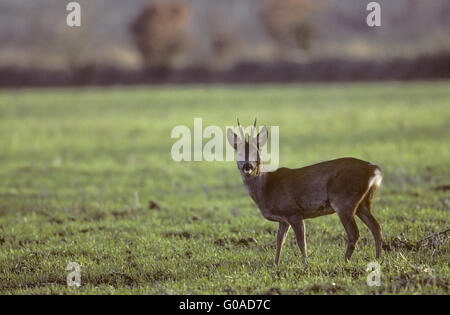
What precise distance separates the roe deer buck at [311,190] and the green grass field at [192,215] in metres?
0.60

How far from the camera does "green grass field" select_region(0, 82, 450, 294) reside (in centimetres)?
726

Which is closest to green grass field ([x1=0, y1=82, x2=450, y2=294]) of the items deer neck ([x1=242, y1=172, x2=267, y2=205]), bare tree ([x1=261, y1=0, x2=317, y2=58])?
deer neck ([x1=242, y1=172, x2=267, y2=205])

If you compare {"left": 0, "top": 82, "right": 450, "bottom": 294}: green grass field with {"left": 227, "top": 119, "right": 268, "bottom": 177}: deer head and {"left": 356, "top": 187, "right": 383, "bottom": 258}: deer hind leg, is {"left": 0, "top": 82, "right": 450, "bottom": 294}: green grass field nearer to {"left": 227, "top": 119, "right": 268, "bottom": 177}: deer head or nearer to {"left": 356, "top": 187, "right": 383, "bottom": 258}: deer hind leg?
{"left": 356, "top": 187, "right": 383, "bottom": 258}: deer hind leg

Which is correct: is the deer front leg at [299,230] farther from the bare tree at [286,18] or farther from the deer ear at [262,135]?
the bare tree at [286,18]

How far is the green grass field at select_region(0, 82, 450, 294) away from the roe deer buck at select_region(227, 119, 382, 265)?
0.60m

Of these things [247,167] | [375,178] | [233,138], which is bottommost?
[375,178]

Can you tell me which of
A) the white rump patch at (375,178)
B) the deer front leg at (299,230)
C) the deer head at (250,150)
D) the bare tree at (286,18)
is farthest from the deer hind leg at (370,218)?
the bare tree at (286,18)

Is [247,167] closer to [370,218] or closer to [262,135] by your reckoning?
[262,135]

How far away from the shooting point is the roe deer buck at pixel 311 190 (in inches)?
283

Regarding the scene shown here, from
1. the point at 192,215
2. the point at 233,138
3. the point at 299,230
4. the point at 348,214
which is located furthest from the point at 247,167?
the point at 192,215

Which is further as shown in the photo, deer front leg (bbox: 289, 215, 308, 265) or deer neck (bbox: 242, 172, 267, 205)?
deer neck (bbox: 242, 172, 267, 205)

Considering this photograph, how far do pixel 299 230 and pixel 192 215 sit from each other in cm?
424

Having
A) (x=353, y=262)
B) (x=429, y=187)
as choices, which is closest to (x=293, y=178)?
(x=353, y=262)

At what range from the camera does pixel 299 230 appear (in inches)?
296
